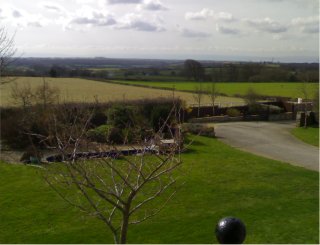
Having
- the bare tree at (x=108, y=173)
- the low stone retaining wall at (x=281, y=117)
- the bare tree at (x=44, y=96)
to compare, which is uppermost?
the bare tree at (x=44, y=96)

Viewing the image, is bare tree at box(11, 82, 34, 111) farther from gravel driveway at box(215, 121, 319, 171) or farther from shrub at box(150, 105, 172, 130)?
gravel driveway at box(215, 121, 319, 171)

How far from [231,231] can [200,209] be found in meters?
9.22

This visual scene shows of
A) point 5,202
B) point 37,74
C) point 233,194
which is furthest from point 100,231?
point 37,74

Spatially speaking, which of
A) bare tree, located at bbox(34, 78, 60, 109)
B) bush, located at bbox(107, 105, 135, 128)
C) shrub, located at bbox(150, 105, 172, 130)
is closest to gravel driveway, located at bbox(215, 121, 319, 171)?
shrub, located at bbox(150, 105, 172, 130)

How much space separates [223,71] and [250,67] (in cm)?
567

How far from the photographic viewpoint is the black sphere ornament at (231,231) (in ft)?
10.6

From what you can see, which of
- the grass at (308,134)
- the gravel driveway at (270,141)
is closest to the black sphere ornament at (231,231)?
the gravel driveway at (270,141)

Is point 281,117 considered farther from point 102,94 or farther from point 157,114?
point 102,94

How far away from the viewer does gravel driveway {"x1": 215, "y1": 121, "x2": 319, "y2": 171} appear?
2131 cm

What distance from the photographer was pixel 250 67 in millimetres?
80750

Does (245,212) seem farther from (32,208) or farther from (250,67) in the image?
(250,67)

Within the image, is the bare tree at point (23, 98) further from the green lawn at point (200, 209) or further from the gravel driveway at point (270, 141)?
the gravel driveway at point (270, 141)

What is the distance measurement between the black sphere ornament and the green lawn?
620 cm

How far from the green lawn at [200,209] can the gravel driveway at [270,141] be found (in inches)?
130
